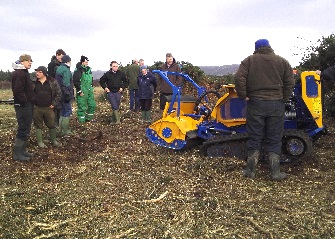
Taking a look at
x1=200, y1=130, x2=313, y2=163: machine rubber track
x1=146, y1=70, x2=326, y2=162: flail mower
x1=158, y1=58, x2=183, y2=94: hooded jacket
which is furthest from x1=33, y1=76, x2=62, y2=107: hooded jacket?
x1=200, y1=130, x2=313, y2=163: machine rubber track

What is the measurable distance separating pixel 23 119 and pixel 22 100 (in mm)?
360

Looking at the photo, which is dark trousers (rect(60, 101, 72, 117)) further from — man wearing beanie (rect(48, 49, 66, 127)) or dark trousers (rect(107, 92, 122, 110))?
dark trousers (rect(107, 92, 122, 110))

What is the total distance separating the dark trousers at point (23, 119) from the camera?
6902 mm

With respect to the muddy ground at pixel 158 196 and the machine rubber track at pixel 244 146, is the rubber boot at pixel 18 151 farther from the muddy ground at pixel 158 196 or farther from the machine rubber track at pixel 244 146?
the machine rubber track at pixel 244 146

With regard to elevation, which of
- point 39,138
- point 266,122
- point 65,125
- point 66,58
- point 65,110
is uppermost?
point 66,58

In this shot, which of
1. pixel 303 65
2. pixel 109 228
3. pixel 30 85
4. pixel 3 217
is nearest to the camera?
pixel 109 228

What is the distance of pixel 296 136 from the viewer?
20.4ft

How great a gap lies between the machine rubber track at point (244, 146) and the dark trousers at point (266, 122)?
546 millimetres

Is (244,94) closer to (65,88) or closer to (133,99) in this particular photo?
(65,88)

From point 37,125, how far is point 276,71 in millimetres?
4705

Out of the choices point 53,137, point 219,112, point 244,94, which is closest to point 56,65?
point 53,137

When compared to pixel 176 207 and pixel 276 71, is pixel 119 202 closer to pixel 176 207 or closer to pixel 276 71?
pixel 176 207

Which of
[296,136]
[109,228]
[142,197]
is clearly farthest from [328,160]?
[109,228]

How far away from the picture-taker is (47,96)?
7719 millimetres
